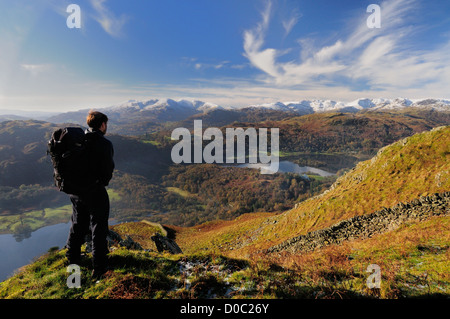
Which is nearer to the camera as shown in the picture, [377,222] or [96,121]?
[96,121]

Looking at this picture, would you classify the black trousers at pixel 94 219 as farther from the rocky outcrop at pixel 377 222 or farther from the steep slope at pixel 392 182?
the rocky outcrop at pixel 377 222

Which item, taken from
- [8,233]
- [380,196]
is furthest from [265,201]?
[8,233]

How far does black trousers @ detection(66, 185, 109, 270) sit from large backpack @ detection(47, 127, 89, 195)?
1.14 ft

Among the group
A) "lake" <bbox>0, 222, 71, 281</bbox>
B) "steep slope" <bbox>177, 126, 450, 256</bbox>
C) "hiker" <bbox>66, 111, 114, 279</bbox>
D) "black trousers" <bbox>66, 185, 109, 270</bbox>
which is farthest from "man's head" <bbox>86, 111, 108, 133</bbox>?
"lake" <bbox>0, 222, 71, 281</bbox>

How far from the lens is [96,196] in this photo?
4.90 metres

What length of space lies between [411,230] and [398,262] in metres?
5.09

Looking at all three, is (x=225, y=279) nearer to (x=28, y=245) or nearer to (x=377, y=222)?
(x=377, y=222)

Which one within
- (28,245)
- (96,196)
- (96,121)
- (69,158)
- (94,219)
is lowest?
(28,245)

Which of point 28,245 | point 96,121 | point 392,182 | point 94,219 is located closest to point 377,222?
point 392,182

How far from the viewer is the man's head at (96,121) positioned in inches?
190

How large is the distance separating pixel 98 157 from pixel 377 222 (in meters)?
16.6

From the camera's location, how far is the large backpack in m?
4.55

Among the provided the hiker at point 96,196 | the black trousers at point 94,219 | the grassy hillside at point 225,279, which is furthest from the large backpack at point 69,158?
the grassy hillside at point 225,279
